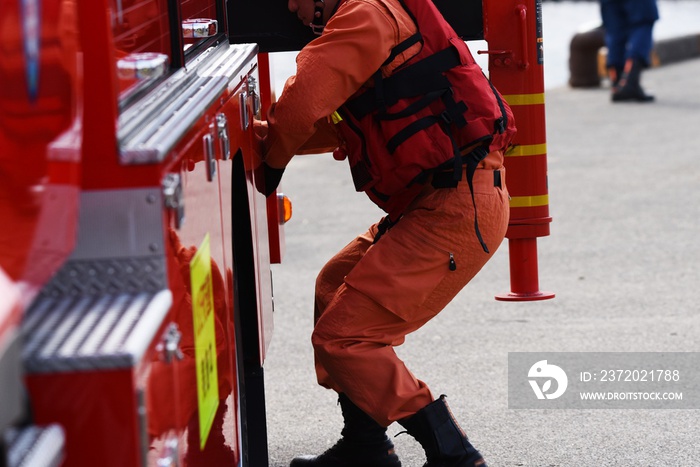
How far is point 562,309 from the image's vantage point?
19.6 feet

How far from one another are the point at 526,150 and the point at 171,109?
235 centimetres

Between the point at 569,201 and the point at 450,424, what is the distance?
5.10 meters

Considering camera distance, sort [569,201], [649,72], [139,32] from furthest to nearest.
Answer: [649,72] → [569,201] → [139,32]

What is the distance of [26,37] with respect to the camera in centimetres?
172

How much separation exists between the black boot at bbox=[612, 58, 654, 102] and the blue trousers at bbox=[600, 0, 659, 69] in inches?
3.7

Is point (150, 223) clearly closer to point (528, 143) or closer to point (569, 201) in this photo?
point (528, 143)

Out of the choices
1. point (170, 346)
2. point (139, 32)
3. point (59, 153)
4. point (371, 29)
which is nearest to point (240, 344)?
point (371, 29)

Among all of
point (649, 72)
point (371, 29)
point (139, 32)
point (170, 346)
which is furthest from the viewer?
point (649, 72)

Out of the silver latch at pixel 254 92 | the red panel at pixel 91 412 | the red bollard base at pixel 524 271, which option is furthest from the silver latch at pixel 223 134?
the red bollard base at pixel 524 271

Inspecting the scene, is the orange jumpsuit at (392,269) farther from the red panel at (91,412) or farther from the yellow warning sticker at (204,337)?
the red panel at (91,412)

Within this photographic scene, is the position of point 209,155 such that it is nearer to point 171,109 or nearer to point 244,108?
point 171,109

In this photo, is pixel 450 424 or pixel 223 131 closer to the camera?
pixel 223 131

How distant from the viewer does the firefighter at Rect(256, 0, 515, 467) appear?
130 inches

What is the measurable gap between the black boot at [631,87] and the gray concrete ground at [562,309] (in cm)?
187
